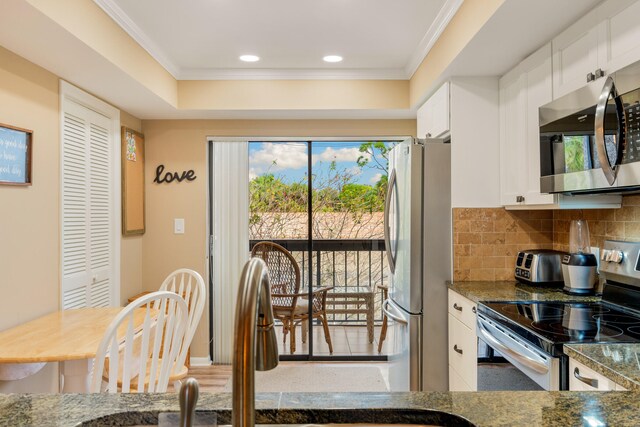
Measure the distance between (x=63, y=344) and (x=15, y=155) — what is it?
1055mm

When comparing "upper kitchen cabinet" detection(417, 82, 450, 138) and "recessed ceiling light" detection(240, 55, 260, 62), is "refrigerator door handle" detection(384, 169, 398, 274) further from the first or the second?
"recessed ceiling light" detection(240, 55, 260, 62)

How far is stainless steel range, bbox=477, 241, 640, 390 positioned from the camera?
63.8 inches

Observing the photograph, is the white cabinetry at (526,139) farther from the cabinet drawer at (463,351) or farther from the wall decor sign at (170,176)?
the wall decor sign at (170,176)

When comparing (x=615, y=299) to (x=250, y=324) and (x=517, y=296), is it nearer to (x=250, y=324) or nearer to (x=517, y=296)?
→ (x=517, y=296)

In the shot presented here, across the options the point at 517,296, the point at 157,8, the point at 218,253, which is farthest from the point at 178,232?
the point at 517,296

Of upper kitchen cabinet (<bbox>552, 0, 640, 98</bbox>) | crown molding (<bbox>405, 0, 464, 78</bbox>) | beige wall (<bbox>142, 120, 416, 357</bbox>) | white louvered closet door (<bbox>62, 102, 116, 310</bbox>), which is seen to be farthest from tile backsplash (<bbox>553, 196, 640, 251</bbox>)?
white louvered closet door (<bbox>62, 102, 116, 310</bbox>)

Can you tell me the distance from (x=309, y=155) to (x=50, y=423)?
11.7 ft

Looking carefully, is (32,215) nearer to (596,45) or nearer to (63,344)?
(63,344)

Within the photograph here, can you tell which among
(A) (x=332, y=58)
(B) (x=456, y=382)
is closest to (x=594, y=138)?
(B) (x=456, y=382)

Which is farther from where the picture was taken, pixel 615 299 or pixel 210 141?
pixel 210 141

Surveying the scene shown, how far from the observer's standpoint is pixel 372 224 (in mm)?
4242

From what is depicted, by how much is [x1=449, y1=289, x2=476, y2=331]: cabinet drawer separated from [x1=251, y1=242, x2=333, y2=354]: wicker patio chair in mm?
1676

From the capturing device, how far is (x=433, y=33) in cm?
287

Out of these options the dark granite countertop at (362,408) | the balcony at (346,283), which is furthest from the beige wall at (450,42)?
the dark granite countertop at (362,408)
